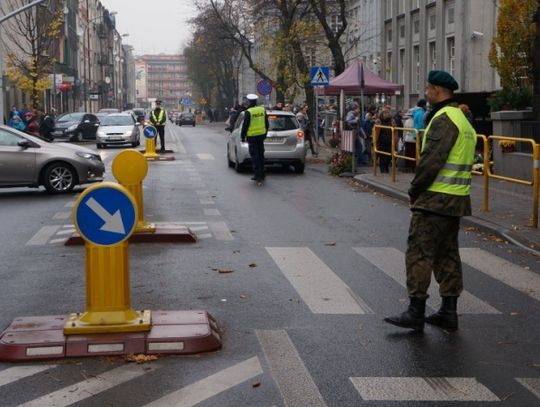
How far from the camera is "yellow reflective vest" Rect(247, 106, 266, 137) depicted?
801 inches

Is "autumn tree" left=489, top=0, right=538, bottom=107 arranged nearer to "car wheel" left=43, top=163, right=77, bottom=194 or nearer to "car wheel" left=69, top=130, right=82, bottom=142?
"car wheel" left=43, top=163, right=77, bottom=194

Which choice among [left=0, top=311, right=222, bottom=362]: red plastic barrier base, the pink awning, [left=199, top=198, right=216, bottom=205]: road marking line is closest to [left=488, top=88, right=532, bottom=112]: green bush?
the pink awning

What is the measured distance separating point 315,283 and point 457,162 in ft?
7.87

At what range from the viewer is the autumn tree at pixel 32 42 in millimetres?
45969

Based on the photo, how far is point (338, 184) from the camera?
2084cm

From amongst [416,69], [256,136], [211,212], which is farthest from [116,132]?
[211,212]

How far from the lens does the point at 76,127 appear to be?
1748 inches

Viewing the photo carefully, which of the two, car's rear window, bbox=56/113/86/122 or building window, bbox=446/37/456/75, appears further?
car's rear window, bbox=56/113/86/122

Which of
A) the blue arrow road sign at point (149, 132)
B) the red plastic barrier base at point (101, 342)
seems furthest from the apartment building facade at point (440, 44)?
the red plastic barrier base at point (101, 342)

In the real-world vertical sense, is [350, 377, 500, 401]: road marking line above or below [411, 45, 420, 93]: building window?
below

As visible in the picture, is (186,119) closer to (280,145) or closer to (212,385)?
(280,145)

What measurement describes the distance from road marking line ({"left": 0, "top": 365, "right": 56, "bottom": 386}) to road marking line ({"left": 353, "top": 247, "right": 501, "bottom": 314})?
3.37 m

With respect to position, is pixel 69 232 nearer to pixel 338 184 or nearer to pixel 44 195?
pixel 44 195

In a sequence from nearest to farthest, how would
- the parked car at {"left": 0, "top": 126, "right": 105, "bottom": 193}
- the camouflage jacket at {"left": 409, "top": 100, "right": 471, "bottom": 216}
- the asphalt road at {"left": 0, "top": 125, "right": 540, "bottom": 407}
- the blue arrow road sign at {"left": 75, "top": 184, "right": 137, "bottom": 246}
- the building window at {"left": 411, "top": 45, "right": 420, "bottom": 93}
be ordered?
the asphalt road at {"left": 0, "top": 125, "right": 540, "bottom": 407}
the blue arrow road sign at {"left": 75, "top": 184, "right": 137, "bottom": 246}
the camouflage jacket at {"left": 409, "top": 100, "right": 471, "bottom": 216}
the parked car at {"left": 0, "top": 126, "right": 105, "bottom": 193}
the building window at {"left": 411, "top": 45, "right": 420, "bottom": 93}
